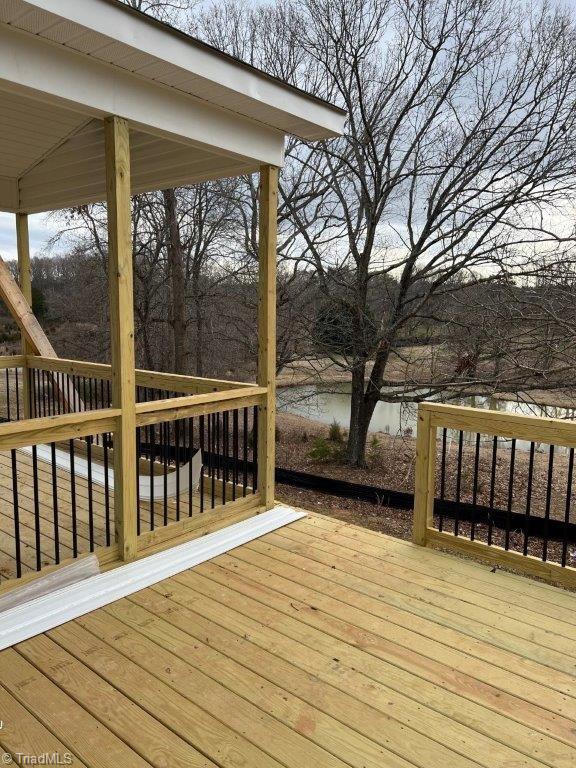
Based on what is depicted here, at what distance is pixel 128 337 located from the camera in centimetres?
288

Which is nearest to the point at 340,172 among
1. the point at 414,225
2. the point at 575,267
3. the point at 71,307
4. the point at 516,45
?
the point at 414,225

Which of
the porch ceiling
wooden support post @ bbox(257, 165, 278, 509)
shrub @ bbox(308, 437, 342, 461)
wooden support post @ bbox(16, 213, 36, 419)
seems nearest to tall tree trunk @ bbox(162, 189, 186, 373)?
shrub @ bbox(308, 437, 342, 461)

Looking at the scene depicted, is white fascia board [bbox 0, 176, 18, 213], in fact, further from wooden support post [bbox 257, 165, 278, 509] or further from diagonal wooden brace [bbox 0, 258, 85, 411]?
wooden support post [bbox 257, 165, 278, 509]

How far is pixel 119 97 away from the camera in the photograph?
106 inches

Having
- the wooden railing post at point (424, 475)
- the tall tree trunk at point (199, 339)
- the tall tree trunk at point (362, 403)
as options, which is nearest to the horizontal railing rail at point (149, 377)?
the wooden railing post at point (424, 475)

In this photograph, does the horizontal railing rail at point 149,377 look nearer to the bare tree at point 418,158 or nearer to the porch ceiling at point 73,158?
the porch ceiling at point 73,158

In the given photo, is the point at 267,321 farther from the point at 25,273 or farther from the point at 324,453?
the point at 324,453

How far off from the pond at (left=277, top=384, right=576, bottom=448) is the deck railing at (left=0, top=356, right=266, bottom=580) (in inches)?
214

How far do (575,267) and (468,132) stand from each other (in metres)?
3.23

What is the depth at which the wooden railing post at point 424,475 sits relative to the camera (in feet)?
11.1

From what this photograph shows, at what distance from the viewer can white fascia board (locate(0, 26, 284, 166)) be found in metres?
2.30

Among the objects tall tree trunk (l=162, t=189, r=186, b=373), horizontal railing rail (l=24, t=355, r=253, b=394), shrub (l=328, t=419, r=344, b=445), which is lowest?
shrub (l=328, t=419, r=344, b=445)

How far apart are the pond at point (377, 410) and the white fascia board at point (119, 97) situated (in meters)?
6.15

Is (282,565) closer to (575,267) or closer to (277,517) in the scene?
(277,517)
